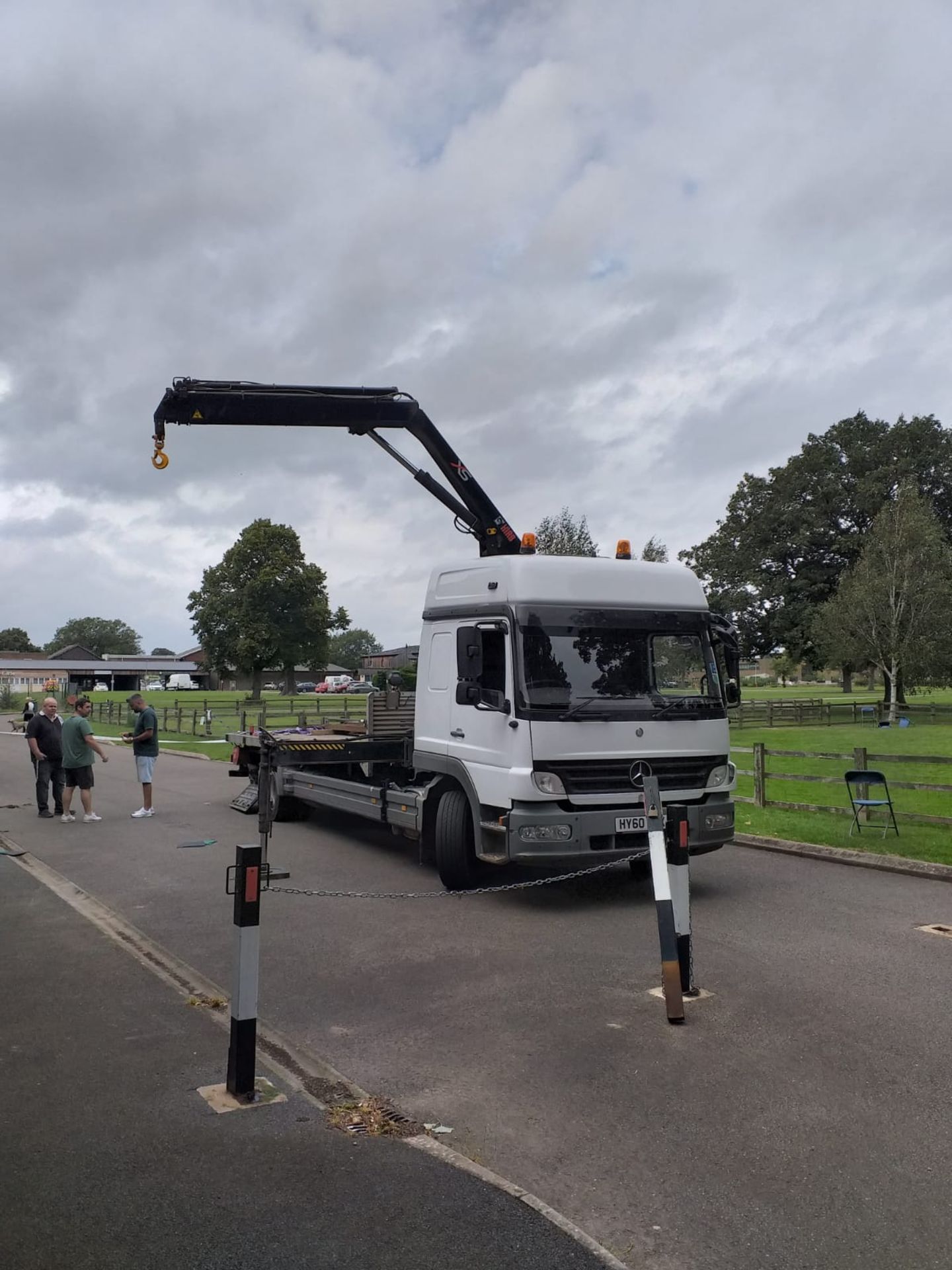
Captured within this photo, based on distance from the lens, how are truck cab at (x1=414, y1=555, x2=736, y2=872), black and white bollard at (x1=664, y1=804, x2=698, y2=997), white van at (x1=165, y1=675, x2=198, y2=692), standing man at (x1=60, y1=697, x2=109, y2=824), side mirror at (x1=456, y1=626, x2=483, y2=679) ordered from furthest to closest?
white van at (x1=165, y1=675, x2=198, y2=692) → standing man at (x1=60, y1=697, x2=109, y2=824) → side mirror at (x1=456, y1=626, x2=483, y2=679) → truck cab at (x1=414, y1=555, x2=736, y2=872) → black and white bollard at (x1=664, y1=804, x2=698, y2=997)

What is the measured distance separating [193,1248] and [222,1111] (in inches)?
42.3

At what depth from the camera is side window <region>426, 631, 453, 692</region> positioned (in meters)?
9.29

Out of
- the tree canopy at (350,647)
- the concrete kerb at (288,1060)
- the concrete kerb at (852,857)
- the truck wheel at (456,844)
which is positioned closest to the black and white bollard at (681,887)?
the concrete kerb at (288,1060)

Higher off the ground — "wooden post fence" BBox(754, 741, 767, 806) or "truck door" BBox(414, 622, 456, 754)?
"truck door" BBox(414, 622, 456, 754)

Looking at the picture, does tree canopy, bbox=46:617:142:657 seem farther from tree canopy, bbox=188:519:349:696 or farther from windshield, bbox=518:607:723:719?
windshield, bbox=518:607:723:719

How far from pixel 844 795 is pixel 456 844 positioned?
887 cm

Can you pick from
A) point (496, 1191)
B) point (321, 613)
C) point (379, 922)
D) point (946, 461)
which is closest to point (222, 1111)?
point (496, 1191)

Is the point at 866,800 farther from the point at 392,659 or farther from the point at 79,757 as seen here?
the point at 79,757

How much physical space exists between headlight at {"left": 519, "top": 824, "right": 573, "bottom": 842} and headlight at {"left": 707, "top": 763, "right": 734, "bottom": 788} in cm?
158

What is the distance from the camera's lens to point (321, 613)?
2648 inches

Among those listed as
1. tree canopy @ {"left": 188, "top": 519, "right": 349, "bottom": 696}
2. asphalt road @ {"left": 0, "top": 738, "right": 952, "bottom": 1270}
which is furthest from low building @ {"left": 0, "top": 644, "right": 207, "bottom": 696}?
asphalt road @ {"left": 0, "top": 738, "right": 952, "bottom": 1270}

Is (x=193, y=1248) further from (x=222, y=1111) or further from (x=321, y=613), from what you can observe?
(x=321, y=613)

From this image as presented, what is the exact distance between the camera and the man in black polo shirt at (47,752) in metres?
13.9

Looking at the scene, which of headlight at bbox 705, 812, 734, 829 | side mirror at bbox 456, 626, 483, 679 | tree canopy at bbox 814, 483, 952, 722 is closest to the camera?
side mirror at bbox 456, 626, 483, 679
